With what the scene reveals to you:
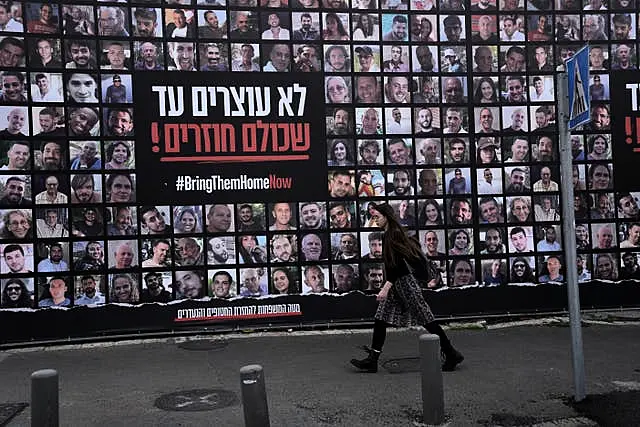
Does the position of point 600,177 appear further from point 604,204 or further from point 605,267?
point 605,267

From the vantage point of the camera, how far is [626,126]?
9.86m

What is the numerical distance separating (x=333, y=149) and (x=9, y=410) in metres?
5.09

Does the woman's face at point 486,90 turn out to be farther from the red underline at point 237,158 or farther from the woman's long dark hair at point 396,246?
the woman's long dark hair at point 396,246

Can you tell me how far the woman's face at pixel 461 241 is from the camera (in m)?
9.50

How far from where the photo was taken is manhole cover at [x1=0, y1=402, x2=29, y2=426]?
5683 millimetres

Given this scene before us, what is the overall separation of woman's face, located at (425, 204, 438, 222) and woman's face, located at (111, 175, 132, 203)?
4.02 m

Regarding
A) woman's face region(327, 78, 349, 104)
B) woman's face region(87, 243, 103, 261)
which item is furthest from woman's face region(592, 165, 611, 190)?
woman's face region(87, 243, 103, 261)

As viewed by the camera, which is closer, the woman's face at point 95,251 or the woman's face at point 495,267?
the woman's face at point 95,251

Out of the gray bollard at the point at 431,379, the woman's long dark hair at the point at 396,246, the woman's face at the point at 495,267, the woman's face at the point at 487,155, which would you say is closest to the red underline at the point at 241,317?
the woman's long dark hair at the point at 396,246

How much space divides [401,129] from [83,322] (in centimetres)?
493

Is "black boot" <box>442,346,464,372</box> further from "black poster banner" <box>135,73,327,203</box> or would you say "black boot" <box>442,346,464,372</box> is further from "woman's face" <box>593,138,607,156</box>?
"woman's face" <box>593,138,607,156</box>

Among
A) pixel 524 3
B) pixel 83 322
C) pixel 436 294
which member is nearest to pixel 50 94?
pixel 83 322

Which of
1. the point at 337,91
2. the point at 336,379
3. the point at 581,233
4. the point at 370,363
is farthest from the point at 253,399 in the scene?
the point at 581,233

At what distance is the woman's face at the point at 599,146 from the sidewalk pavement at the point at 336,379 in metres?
2.46
